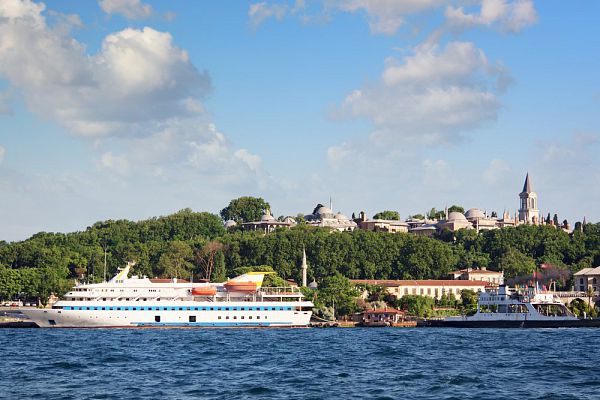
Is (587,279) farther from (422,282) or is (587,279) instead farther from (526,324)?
(526,324)

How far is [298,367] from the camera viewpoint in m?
48.7

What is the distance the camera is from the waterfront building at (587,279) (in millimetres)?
126125

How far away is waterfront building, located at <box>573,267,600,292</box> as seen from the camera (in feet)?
414

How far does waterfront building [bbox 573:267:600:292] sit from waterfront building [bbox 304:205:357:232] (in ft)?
179

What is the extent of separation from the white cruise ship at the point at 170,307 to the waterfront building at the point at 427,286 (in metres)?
30.5

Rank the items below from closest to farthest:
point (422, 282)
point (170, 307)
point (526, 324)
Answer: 1. point (170, 307)
2. point (526, 324)
3. point (422, 282)

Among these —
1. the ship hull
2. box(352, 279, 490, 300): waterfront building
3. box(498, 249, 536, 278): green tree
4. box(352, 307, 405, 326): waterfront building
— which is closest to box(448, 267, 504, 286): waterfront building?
box(498, 249, 536, 278): green tree

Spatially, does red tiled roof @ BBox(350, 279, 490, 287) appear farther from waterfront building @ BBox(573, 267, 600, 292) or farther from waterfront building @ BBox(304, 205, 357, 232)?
waterfront building @ BBox(304, 205, 357, 232)

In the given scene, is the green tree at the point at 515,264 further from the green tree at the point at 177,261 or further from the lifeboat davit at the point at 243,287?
the lifeboat davit at the point at 243,287

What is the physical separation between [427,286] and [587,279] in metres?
19.7

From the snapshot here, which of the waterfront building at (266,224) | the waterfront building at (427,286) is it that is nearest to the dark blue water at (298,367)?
the waterfront building at (427,286)

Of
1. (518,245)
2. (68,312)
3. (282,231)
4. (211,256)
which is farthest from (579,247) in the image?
(68,312)

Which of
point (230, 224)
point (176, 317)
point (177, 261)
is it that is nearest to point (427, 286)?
point (177, 261)

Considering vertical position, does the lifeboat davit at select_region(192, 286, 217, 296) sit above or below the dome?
below
